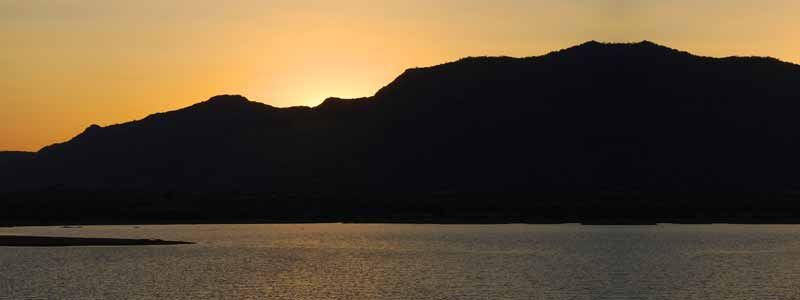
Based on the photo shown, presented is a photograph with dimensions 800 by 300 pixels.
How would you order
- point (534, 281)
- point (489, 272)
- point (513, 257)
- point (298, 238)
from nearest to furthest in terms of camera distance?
point (534, 281) < point (489, 272) < point (513, 257) < point (298, 238)

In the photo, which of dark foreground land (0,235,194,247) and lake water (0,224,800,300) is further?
dark foreground land (0,235,194,247)

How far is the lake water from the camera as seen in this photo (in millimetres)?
82438

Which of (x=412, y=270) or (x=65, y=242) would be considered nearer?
(x=412, y=270)

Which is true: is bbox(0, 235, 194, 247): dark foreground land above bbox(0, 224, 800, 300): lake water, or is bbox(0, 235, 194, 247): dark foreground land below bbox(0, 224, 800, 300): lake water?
above

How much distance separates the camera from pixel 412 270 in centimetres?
10656

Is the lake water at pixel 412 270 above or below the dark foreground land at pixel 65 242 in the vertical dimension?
below

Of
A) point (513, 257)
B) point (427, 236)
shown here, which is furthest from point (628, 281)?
point (427, 236)

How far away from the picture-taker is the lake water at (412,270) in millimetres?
82438

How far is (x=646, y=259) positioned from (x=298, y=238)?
70.1 meters

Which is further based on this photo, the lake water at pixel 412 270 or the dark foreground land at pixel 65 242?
the dark foreground land at pixel 65 242

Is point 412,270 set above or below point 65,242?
below

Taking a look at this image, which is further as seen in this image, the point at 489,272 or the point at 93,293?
the point at 489,272

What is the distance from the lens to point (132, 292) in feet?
269

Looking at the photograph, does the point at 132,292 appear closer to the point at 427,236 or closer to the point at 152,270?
the point at 152,270
